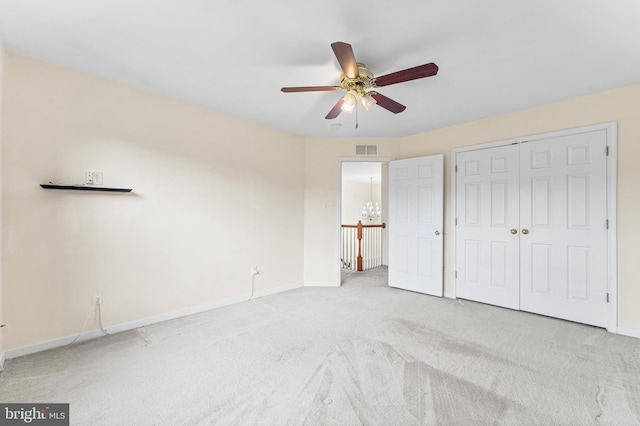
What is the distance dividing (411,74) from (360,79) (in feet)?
1.40

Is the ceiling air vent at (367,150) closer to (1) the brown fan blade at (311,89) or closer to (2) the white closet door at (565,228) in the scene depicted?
(2) the white closet door at (565,228)

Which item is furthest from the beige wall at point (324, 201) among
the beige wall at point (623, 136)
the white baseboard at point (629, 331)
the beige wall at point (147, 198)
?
the white baseboard at point (629, 331)

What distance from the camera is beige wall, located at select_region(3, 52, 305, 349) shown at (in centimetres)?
229

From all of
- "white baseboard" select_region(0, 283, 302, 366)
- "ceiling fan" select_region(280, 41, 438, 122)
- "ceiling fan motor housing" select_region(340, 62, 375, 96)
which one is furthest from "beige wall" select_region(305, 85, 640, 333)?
"ceiling fan motor housing" select_region(340, 62, 375, 96)

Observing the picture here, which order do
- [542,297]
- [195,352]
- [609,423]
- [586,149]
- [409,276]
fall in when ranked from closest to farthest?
1. [609,423]
2. [195,352]
3. [586,149]
4. [542,297]
5. [409,276]

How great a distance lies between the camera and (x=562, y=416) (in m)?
1.64

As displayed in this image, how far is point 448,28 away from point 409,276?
11.0ft

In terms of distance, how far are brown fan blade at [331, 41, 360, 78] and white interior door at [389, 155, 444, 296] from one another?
2474 millimetres

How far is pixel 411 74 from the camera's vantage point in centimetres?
195

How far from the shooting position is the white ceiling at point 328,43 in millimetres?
1749

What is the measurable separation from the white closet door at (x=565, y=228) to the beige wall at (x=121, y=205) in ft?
10.8

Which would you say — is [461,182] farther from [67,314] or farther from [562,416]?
[67,314]

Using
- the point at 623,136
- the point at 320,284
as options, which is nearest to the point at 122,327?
the point at 320,284

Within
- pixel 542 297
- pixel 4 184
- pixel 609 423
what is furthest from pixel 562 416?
pixel 4 184
